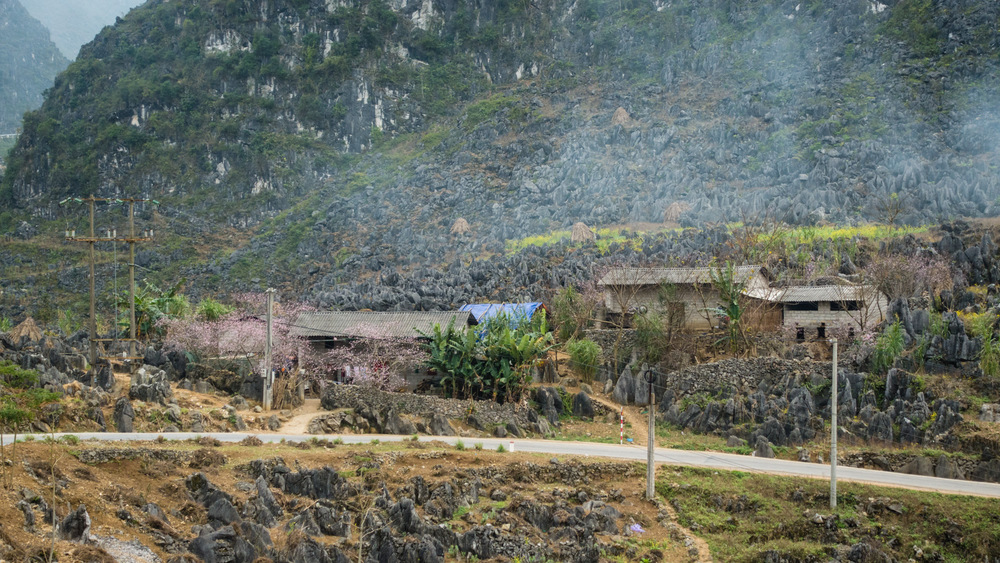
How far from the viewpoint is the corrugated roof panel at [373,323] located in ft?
128

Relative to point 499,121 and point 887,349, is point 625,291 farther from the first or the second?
point 499,121

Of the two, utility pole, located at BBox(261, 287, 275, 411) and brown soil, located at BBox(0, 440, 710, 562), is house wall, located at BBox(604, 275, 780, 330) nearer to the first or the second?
brown soil, located at BBox(0, 440, 710, 562)

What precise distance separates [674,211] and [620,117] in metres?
22.8

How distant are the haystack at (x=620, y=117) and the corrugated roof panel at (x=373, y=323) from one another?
50.2m

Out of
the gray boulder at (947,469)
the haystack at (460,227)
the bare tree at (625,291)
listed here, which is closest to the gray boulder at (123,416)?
the bare tree at (625,291)

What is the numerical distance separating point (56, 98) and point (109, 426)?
96213mm

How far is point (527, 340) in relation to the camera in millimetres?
34156

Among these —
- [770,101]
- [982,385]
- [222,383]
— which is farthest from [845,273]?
[770,101]

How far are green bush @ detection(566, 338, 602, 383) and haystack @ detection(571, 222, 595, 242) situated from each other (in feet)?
79.1

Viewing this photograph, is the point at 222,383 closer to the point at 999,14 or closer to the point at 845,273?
the point at 845,273

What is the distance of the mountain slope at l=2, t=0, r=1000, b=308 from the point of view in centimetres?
6894

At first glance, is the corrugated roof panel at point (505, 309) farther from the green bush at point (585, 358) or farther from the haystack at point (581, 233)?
the haystack at point (581, 233)

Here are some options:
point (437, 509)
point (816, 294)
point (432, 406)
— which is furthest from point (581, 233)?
point (437, 509)

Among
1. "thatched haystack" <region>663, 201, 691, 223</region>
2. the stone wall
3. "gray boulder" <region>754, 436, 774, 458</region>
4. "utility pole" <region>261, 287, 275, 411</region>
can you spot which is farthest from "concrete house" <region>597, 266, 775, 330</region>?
"thatched haystack" <region>663, 201, 691, 223</region>
